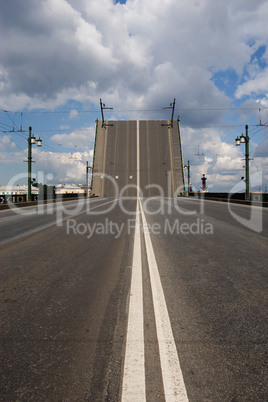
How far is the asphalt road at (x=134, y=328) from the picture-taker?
218 centimetres

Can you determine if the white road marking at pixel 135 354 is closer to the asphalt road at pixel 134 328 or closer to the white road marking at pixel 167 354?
the asphalt road at pixel 134 328

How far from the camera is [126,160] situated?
5719 centimetres

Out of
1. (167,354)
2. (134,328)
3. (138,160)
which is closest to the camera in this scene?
(167,354)

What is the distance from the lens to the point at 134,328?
305cm

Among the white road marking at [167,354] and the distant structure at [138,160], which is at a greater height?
the distant structure at [138,160]

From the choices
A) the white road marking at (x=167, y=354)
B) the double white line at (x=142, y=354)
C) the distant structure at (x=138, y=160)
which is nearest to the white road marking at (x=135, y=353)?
the double white line at (x=142, y=354)

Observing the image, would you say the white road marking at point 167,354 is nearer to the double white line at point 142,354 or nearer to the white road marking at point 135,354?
the double white line at point 142,354

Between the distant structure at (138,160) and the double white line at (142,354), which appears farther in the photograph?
the distant structure at (138,160)

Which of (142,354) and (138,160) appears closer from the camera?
(142,354)

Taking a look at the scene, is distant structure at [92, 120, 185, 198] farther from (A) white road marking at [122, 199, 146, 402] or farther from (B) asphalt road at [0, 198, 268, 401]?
(A) white road marking at [122, 199, 146, 402]

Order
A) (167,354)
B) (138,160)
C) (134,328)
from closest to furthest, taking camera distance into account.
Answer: (167,354) → (134,328) → (138,160)

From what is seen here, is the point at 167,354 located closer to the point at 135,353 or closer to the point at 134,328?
the point at 135,353

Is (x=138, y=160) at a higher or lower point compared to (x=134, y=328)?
higher

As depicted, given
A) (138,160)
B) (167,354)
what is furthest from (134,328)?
(138,160)
